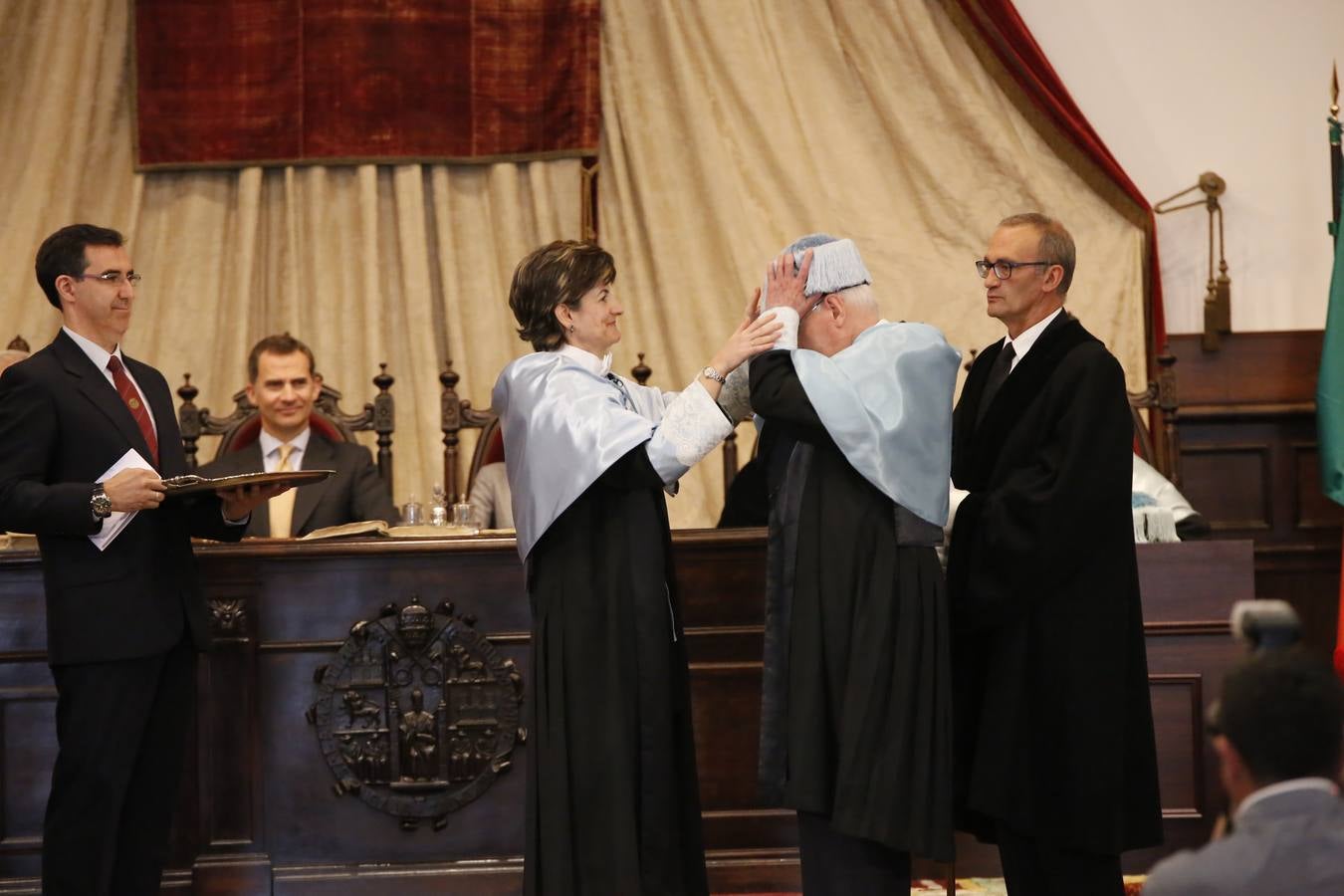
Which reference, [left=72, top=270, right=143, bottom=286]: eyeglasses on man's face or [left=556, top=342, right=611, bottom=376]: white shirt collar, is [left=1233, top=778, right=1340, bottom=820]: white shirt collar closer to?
[left=556, top=342, right=611, bottom=376]: white shirt collar

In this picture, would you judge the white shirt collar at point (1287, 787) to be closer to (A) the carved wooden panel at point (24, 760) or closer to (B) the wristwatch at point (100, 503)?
(B) the wristwatch at point (100, 503)

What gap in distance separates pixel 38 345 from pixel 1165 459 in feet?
14.9

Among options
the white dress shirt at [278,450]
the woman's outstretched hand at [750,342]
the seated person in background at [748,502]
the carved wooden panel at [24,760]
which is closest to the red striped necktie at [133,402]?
the carved wooden panel at [24,760]

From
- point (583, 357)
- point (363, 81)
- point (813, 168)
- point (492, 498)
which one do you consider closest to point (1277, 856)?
point (583, 357)

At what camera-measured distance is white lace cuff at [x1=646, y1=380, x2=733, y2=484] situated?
9.18 feet

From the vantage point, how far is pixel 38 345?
20.2 feet

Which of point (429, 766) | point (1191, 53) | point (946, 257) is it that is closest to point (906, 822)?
point (429, 766)

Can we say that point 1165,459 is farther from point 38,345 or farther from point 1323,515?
point 38,345

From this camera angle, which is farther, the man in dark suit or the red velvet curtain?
the red velvet curtain

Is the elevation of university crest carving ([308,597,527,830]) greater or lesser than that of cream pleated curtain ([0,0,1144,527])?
lesser

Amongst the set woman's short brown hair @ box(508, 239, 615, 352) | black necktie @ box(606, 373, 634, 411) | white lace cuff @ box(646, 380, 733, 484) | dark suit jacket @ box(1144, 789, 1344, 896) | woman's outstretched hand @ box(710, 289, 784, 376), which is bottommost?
dark suit jacket @ box(1144, 789, 1344, 896)

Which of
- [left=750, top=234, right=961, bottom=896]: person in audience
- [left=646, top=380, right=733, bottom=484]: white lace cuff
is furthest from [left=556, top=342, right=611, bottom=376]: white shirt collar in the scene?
[left=750, top=234, right=961, bottom=896]: person in audience

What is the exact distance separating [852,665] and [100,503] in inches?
64.6

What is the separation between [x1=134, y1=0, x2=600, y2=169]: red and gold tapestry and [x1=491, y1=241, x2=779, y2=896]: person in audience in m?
3.35
